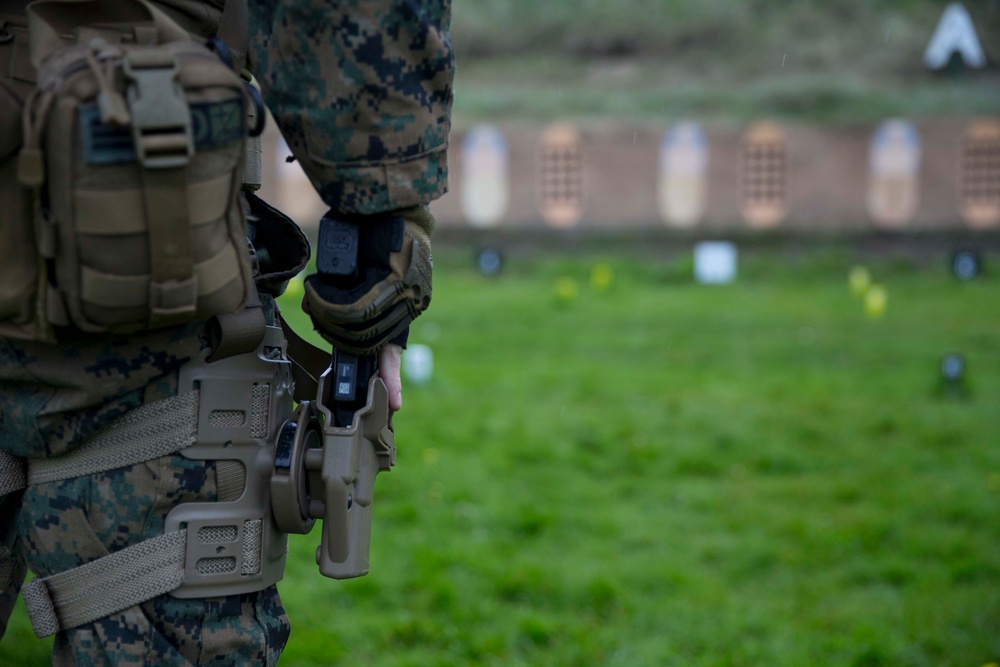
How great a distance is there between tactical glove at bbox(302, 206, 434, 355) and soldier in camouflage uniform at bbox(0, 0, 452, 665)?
0.10 feet

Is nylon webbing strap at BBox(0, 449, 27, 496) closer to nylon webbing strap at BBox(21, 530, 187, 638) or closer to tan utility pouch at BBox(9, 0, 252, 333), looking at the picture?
nylon webbing strap at BBox(21, 530, 187, 638)

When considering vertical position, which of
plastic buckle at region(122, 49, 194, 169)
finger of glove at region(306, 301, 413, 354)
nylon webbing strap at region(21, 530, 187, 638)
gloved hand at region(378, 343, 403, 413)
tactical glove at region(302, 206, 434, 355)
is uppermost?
plastic buckle at region(122, 49, 194, 169)

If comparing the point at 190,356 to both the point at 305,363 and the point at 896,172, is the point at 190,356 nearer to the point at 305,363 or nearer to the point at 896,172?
the point at 305,363

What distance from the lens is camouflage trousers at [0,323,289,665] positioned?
1539mm

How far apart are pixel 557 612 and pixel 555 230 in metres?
6.43

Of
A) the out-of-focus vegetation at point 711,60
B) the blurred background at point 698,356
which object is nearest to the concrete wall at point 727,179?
the blurred background at point 698,356

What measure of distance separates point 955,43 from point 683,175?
10.4 feet

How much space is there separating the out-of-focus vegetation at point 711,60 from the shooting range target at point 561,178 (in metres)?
0.29

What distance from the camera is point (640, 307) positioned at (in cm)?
740

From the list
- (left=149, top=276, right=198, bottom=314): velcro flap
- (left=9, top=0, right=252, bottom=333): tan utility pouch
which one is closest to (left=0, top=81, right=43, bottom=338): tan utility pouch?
(left=9, top=0, right=252, bottom=333): tan utility pouch

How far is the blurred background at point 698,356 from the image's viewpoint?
10.3ft

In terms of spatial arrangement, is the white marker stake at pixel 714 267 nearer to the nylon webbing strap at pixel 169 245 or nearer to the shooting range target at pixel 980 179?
the shooting range target at pixel 980 179

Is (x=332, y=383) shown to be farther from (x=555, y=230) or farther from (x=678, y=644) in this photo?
(x=555, y=230)

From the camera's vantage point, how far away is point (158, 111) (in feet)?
4.49
